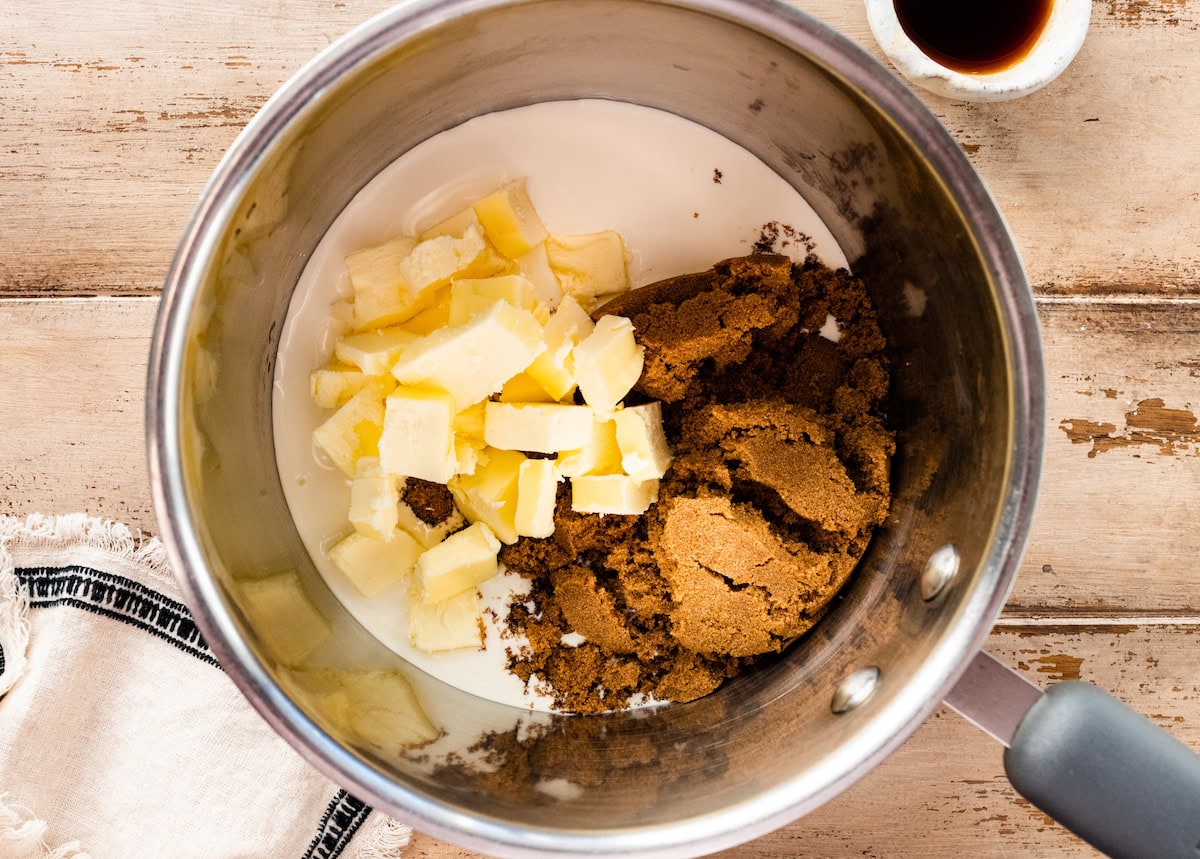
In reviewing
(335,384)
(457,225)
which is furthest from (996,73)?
(335,384)

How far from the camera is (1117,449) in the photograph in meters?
1.21

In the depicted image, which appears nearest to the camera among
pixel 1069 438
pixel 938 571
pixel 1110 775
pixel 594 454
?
pixel 1110 775

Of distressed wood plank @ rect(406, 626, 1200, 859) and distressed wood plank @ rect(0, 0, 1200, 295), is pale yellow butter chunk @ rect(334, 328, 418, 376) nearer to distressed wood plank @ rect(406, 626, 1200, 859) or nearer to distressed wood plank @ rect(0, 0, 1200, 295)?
distressed wood plank @ rect(0, 0, 1200, 295)

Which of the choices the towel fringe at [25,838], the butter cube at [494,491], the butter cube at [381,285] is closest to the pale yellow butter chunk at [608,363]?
the butter cube at [494,491]

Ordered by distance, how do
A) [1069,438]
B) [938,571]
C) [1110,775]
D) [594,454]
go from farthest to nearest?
1. [1069,438]
2. [594,454]
3. [938,571]
4. [1110,775]

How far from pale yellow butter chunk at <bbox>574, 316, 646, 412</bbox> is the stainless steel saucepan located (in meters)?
0.32

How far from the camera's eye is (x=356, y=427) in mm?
1114

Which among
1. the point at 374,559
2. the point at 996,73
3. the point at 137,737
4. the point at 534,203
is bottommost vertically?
the point at 137,737

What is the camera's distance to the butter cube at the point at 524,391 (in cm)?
111

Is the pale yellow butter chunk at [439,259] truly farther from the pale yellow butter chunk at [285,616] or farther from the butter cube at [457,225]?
the pale yellow butter chunk at [285,616]

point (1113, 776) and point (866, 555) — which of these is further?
point (866, 555)

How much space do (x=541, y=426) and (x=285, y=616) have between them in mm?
381

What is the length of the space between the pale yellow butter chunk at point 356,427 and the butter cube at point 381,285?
9cm

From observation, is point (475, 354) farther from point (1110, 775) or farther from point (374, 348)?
point (1110, 775)
